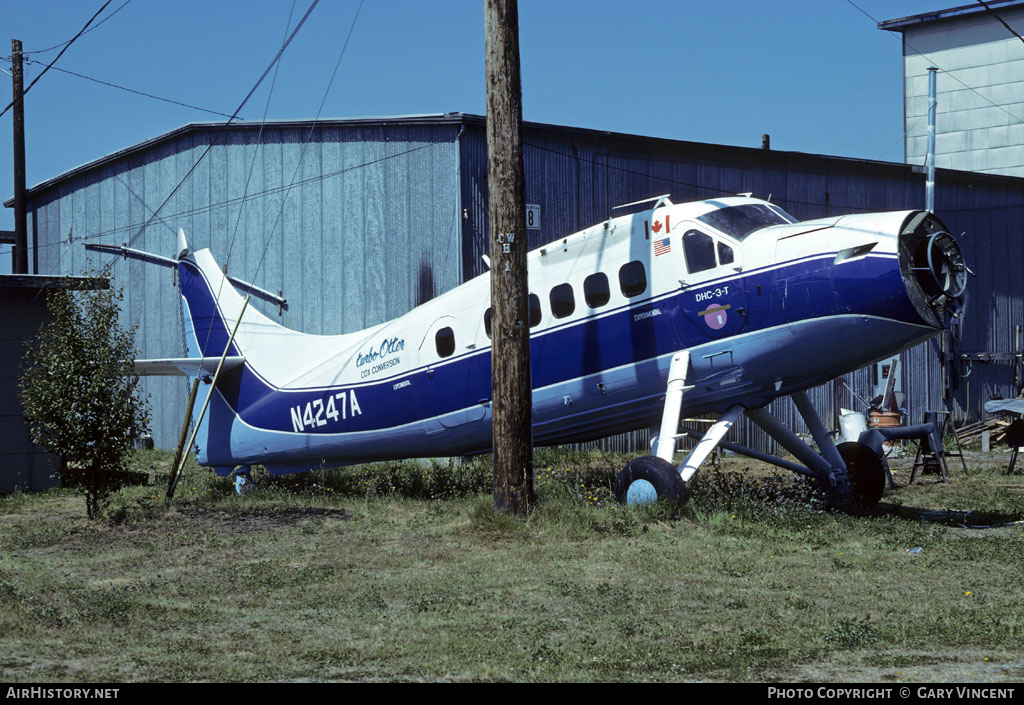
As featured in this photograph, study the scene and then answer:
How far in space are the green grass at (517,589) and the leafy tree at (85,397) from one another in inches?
30.8

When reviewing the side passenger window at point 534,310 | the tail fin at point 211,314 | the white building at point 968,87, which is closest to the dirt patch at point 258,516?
the tail fin at point 211,314

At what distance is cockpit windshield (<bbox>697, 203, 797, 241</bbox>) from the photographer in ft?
44.1

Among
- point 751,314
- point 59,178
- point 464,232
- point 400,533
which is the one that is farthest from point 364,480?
point 59,178

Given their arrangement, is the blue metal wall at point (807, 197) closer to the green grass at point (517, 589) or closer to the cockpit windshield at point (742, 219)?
the cockpit windshield at point (742, 219)

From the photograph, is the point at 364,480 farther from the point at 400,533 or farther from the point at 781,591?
the point at 781,591

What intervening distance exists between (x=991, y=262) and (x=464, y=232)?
19012 mm

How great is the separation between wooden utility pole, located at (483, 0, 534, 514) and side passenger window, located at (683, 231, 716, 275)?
7.11 feet

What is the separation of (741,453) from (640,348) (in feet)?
7.51

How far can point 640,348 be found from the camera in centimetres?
1398

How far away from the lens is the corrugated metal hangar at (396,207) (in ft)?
75.4

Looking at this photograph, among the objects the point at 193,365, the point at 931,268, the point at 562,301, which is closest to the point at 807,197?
the point at 562,301

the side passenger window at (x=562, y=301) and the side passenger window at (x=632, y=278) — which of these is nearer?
the side passenger window at (x=632, y=278)

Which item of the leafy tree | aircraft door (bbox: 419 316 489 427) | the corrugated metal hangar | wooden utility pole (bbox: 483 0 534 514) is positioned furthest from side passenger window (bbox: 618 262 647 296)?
the corrugated metal hangar

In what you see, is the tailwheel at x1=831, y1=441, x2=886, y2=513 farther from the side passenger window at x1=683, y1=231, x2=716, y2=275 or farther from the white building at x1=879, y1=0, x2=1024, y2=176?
the white building at x1=879, y1=0, x2=1024, y2=176
